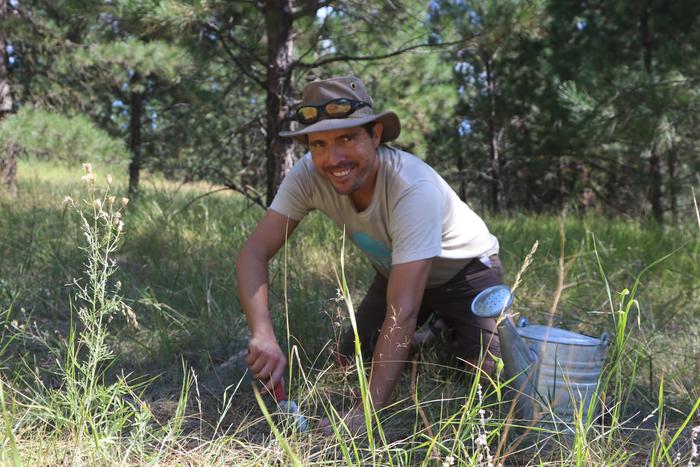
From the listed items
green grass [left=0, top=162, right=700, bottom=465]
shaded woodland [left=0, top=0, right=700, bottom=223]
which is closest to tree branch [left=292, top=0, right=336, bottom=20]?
shaded woodland [left=0, top=0, right=700, bottom=223]

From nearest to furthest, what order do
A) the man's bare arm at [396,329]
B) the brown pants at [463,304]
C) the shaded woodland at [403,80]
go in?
the man's bare arm at [396,329], the brown pants at [463,304], the shaded woodland at [403,80]

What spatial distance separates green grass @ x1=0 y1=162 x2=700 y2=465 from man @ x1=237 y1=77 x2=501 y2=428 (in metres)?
Result: 0.15

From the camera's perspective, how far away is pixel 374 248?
2.44m

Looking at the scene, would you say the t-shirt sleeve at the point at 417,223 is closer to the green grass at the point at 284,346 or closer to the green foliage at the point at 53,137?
the green grass at the point at 284,346

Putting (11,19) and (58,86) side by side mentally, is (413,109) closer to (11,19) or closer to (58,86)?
(11,19)

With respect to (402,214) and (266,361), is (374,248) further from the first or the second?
(266,361)

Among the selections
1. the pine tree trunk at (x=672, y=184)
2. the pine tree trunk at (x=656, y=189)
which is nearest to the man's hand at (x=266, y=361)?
the pine tree trunk at (x=672, y=184)

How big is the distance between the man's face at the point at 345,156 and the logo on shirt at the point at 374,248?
11.4 inches

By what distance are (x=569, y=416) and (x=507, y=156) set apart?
1139cm

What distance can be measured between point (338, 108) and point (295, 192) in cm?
39

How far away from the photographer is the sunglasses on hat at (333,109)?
213cm

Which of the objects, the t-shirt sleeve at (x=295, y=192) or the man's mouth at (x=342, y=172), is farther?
the t-shirt sleeve at (x=295, y=192)

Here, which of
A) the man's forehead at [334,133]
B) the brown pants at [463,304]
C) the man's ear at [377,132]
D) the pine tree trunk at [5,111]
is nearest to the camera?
the man's forehead at [334,133]

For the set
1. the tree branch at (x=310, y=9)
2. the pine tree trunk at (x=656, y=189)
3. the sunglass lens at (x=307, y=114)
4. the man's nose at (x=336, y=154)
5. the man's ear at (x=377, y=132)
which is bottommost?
the pine tree trunk at (x=656, y=189)
